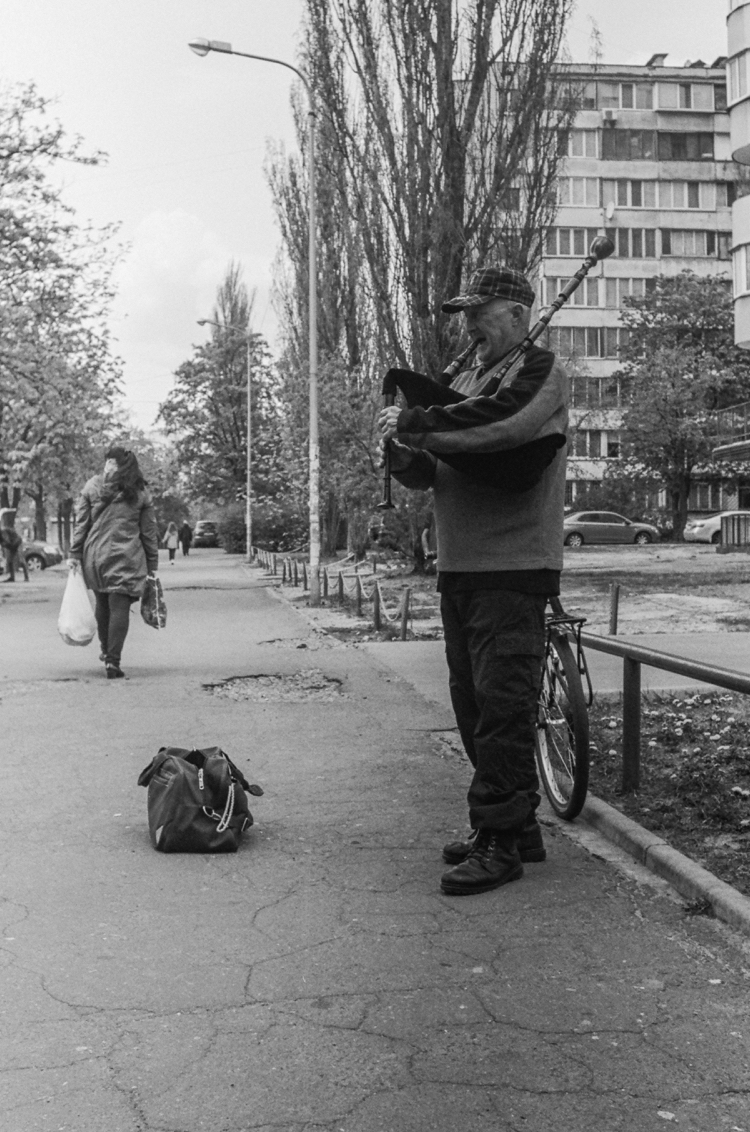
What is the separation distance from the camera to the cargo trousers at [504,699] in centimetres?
504

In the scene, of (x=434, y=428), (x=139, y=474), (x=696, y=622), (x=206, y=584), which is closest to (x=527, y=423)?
(x=434, y=428)

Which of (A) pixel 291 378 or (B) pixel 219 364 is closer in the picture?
(A) pixel 291 378

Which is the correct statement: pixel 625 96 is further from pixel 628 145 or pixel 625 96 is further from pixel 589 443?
pixel 589 443

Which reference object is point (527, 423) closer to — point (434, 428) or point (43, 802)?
point (434, 428)

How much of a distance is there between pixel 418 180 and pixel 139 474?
13.9m

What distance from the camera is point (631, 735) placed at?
6.60 meters

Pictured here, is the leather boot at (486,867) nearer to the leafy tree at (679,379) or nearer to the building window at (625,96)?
the leafy tree at (679,379)

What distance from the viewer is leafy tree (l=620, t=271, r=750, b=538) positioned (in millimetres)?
54969

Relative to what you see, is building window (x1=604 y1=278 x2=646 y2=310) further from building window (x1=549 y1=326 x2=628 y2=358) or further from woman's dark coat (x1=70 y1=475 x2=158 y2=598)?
woman's dark coat (x1=70 y1=475 x2=158 y2=598)

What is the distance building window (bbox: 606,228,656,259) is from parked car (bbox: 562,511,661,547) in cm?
2401

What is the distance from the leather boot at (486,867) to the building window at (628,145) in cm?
7602

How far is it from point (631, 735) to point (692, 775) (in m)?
0.62

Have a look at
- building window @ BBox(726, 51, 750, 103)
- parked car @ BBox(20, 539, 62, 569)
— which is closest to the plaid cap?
building window @ BBox(726, 51, 750, 103)

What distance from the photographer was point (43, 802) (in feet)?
21.8
